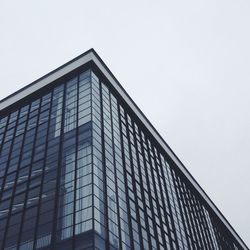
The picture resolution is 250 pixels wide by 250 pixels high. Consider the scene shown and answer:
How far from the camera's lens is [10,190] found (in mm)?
36625

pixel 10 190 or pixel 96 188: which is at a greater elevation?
pixel 10 190

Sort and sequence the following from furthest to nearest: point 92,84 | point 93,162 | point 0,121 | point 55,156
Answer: point 0,121, point 92,84, point 55,156, point 93,162

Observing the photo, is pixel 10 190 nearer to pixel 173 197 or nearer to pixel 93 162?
pixel 93 162

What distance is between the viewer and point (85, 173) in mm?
31766

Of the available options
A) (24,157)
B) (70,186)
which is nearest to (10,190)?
(24,157)

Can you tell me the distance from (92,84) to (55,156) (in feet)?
34.8

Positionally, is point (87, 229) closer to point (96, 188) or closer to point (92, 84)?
point (96, 188)

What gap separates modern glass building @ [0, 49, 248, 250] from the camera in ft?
96.9

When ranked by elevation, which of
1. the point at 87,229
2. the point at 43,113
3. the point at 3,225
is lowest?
the point at 87,229

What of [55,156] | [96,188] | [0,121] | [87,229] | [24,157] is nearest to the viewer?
[87,229]

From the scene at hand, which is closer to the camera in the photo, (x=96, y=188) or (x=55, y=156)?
(x=96, y=188)

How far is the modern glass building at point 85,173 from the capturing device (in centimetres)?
2955

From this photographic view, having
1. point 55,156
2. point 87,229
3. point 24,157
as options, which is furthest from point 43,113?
point 87,229

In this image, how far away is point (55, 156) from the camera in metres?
35.9
